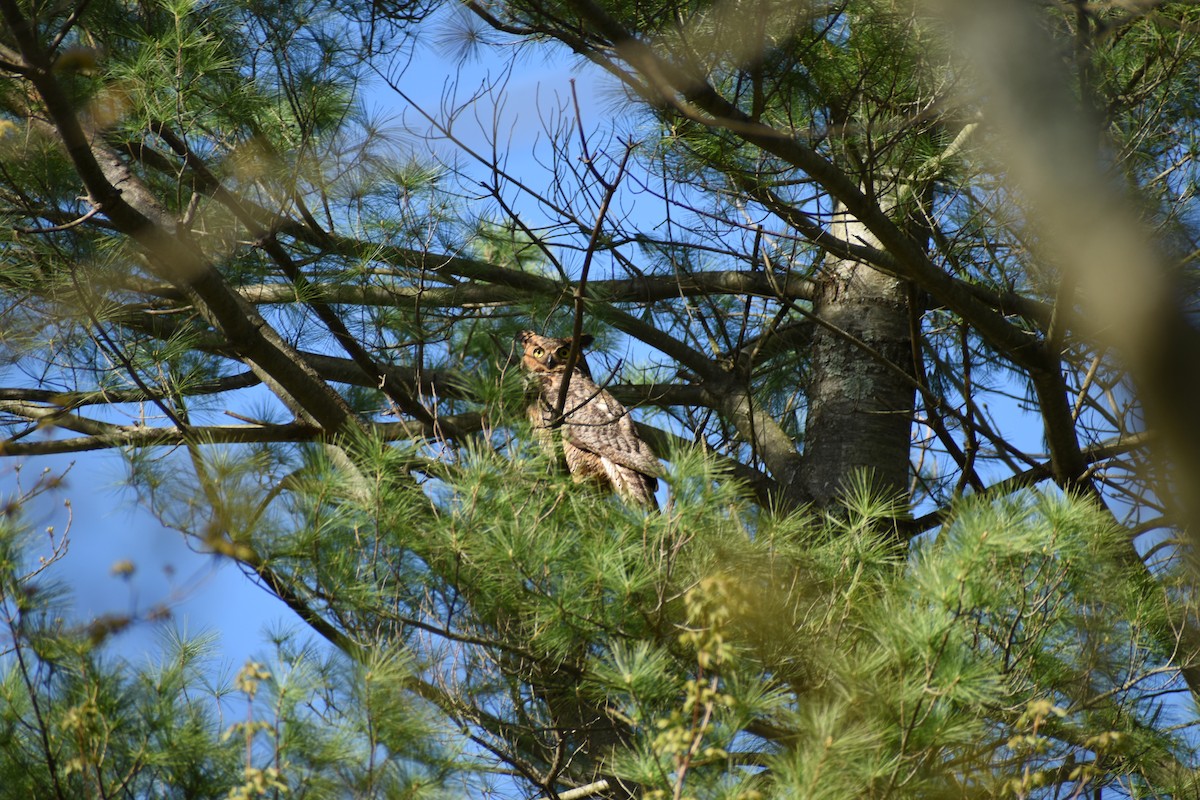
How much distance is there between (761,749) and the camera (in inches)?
97.0

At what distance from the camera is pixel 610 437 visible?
3.71 m

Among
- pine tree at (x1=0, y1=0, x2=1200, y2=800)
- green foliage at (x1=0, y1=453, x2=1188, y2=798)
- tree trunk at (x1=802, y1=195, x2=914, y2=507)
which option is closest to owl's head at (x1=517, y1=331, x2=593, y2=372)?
pine tree at (x1=0, y1=0, x2=1200, y2=800)

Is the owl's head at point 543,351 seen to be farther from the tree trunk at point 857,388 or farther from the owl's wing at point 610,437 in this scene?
the tree trunk at point 857,388

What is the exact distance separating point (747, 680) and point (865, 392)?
2.05m

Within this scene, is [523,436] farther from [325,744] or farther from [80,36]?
[80,36]

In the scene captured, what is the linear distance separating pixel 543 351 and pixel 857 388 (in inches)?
46.8

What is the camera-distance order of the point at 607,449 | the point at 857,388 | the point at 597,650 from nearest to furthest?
the point at 597,650 < the point at 607,449 < the point at 857,388

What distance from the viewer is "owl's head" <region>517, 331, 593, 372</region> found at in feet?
14.2

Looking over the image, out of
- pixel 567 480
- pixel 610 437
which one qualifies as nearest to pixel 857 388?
pixel 610 437

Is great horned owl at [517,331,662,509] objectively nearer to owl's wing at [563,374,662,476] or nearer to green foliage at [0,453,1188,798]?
owl's wing at [563,374,662,476]

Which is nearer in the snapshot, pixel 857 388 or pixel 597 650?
pixel 597 650

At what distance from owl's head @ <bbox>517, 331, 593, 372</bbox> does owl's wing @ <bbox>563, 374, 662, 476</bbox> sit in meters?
0.54

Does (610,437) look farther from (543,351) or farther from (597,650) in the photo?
(597,650)

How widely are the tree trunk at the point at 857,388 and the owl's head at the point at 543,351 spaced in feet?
3.03
